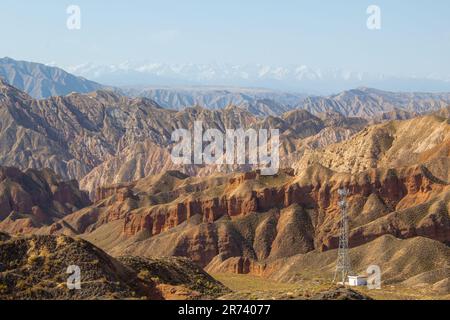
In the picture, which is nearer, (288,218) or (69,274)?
(69,274)

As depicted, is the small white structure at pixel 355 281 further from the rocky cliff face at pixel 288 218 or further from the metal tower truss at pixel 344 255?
the rocky cliff face at pixel 288 218

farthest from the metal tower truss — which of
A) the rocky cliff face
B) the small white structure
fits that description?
the rocky cliff face

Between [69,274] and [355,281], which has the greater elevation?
[69,274]

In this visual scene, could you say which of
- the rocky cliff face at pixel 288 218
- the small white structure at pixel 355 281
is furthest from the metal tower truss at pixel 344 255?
the rocky cliff face at pixel 288 218

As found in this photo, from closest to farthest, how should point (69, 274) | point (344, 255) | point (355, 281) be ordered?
point (69, 274) → point (355, 281) → point (344, 255)

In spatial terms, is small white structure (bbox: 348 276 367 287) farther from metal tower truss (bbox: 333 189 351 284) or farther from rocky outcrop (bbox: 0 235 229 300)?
rocky outcrop (bbox: 0 235 229 300)

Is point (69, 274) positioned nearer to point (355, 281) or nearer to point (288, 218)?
point (355, 281)

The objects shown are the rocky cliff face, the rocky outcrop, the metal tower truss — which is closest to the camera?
the rocky outcrop

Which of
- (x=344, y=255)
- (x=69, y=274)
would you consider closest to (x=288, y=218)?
(x=344, y=255)

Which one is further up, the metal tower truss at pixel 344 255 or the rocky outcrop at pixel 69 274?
the rocky outcrop at pixel 69 274
